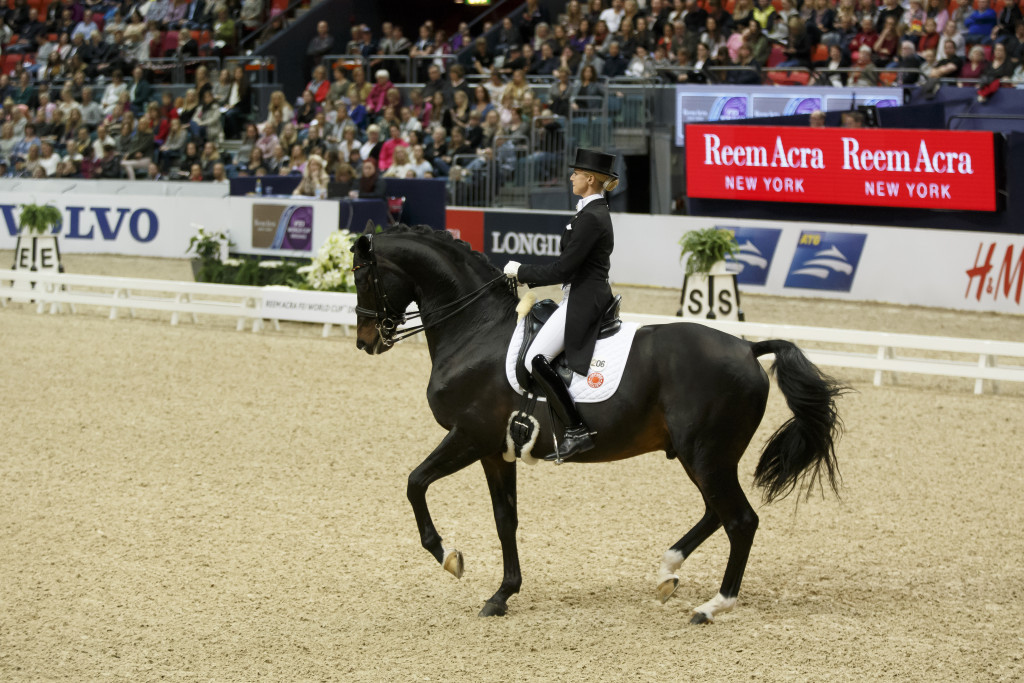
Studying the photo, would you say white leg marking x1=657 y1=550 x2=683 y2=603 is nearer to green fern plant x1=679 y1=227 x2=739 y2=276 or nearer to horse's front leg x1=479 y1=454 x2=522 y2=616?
horse's front leg x1=479 y1=454 x2=522 y2=616

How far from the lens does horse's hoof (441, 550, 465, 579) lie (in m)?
5.58

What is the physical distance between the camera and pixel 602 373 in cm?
567

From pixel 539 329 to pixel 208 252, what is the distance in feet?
37.5

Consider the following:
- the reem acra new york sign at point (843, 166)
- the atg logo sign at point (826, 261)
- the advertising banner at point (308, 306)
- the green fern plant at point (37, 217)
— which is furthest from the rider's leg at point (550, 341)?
the green fern plant at point (37, 217)

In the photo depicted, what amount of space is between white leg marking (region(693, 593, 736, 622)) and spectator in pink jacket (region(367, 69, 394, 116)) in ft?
57.2

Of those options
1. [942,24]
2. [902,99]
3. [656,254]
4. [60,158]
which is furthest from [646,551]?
[60,158]

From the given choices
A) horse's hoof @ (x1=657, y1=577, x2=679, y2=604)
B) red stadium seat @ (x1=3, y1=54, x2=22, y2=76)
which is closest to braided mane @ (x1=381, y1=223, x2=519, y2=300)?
horse's hoof @ (x1=657, y1=577, x2=679, y2=604)

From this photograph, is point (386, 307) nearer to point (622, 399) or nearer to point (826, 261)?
point (622, 399)

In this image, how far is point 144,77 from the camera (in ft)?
84.0

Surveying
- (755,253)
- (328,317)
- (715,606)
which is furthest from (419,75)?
(715,606)

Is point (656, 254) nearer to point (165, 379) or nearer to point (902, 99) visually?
point (902, 99)

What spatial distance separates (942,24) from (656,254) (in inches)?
240

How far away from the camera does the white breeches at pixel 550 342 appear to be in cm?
570

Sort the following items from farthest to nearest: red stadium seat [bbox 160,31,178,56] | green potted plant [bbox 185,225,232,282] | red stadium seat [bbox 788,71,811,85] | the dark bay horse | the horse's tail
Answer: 1. red stadium seat [bbox 160,31,178,56]
2. red stadium seat [bbox 788,71,811,85]
3. green potted plant [bbox 185,225,232,282]
4. the horse's tail
5. the dark bay horse
